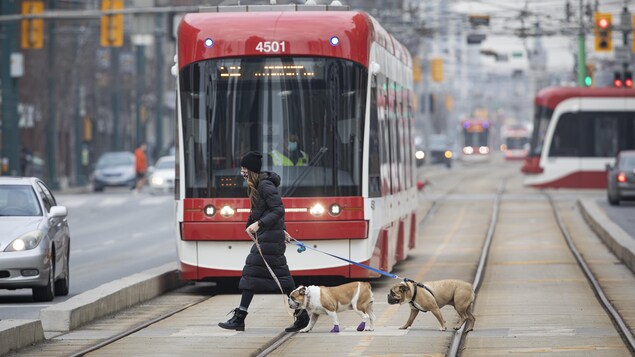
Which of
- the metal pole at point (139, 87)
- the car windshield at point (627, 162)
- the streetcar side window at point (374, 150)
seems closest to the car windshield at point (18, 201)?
the streetcar side window at point (374, 150)

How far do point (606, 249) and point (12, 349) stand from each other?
58.6 feet

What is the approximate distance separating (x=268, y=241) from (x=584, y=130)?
39575 millimetres

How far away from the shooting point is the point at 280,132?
19.0m

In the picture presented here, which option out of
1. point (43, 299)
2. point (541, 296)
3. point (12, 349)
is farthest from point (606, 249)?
point (12, 349)

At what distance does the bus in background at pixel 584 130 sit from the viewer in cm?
5322

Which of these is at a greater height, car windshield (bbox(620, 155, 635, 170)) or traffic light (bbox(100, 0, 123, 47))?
traffic light (bbox(100, 0, 123, 47))

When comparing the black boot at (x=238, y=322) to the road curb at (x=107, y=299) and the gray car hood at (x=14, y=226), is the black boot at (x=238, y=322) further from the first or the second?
the gray car hood at (x=14, y=226)

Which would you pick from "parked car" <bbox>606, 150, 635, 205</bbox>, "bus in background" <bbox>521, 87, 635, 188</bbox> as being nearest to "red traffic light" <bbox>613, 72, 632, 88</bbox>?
"bus in background" <bbox>521, 87, 635, 188</bbox>

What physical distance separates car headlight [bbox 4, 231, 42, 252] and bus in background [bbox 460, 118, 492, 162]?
89430 millimetres

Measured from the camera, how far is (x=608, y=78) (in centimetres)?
8312

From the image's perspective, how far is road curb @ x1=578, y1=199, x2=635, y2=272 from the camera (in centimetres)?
2545

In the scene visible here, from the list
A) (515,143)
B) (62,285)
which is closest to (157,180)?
(62,285)

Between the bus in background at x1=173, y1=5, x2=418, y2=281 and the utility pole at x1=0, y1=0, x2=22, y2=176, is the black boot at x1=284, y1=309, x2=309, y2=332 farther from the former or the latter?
Result: the utility pole at x1=0, y1=0, x2=22, y2=176

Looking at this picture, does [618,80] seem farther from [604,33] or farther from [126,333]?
[126,333]
